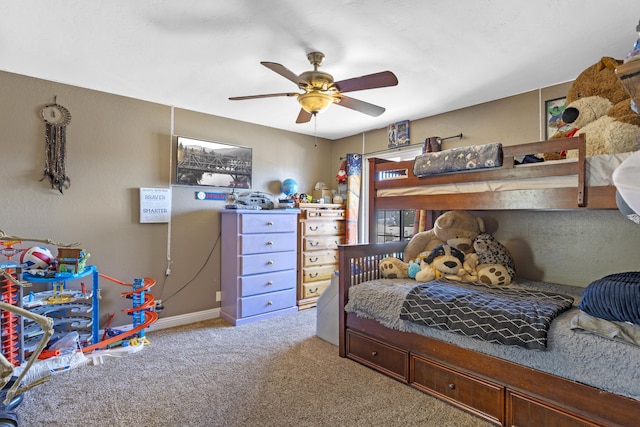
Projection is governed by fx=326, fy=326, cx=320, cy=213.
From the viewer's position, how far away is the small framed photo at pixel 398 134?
12.5ft

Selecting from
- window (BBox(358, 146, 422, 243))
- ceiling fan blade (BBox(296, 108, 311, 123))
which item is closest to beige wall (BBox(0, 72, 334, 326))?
ceiling fan blade (BBox(296, 108, 311, 123))

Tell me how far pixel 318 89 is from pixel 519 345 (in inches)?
74.7

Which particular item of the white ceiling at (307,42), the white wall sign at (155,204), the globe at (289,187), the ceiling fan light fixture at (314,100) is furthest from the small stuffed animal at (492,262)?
the white wall sign at (155,204)

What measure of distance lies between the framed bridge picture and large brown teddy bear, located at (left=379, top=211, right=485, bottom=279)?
2.03m

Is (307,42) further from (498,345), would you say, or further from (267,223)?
(498,345)

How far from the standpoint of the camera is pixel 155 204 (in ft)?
10.8

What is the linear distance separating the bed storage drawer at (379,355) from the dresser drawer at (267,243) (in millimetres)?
1390

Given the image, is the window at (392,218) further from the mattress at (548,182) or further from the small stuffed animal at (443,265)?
the mattress at (548,182)

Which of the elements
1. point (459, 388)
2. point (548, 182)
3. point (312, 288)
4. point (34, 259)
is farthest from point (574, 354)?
point (34, 259)

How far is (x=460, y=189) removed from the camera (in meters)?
2.24

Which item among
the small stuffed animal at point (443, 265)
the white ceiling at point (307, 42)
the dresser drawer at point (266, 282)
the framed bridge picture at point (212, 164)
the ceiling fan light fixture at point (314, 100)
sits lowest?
the dresser drawer at point (266, 282)

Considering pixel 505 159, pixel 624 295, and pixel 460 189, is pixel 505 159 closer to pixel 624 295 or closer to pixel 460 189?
pixel 460 189

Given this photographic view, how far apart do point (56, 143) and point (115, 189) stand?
0.57m

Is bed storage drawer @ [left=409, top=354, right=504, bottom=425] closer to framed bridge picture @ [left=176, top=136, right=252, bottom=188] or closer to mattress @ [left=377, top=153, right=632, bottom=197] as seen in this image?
mattress @ [left=377, top=153, right=632, bottom=197]
